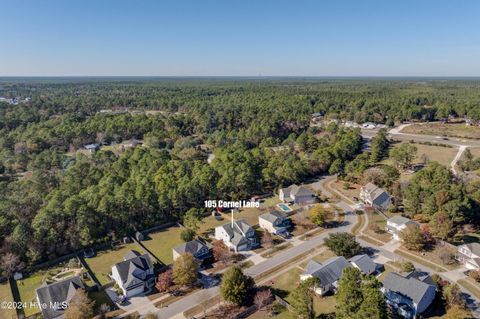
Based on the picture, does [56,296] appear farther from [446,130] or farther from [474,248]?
[446,130]

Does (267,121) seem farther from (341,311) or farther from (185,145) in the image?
(341,311)

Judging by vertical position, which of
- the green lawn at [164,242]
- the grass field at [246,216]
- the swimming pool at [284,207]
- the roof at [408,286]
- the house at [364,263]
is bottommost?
the green lawn at [164,242]

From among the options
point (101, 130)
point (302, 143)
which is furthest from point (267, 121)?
point (101, 130)

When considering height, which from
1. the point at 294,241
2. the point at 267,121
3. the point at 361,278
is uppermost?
the point at 267,121

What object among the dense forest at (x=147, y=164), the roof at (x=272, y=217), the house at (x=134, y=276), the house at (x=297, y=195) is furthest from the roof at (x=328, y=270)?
the house at (x=297, y=195)

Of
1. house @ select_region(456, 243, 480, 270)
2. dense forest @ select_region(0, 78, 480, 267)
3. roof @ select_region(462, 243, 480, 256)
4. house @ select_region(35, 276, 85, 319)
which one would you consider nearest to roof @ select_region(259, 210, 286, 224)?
dense forest @ select_region(0, 78, 480, 267)

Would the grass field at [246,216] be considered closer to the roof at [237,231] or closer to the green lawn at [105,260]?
the roof at [237,231]

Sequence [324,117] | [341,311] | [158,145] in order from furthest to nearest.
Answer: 1. [324,117]
2. [158,145]
3. [341,311]
